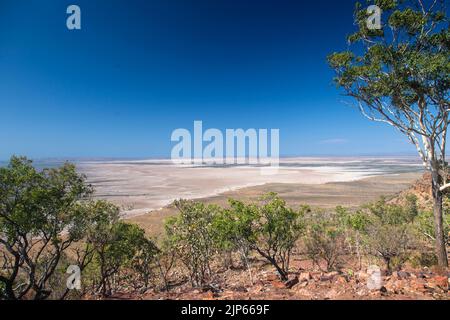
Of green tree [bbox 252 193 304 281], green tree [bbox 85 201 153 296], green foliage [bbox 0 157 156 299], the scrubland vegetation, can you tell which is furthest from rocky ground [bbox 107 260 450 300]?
green foliage [bbox 0 157 156 299]

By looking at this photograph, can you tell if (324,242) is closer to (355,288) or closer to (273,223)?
(273,223)

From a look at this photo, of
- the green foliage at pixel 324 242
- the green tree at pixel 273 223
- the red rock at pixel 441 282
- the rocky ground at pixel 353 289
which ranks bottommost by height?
the green foliage at pixel 324 242

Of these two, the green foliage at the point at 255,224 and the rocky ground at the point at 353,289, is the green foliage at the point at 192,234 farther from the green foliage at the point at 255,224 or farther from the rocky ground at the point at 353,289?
the rocky ground at the point at 353,289

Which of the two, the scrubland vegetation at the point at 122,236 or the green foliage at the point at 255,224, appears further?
the green foliage at the point at 255,224

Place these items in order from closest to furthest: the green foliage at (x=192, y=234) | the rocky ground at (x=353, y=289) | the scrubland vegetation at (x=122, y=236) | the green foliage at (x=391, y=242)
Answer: the rocky ground at (x=353, y=289) → the scrubland vegetation at (x=122, y=236) → the green foliage at (x=192, y=234) → the green foliage at (x=391, y=242)

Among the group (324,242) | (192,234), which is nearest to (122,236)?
(192,234)

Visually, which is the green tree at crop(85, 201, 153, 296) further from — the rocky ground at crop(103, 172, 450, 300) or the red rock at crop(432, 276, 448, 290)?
the red rock at crop(432, 276, 448, 290)

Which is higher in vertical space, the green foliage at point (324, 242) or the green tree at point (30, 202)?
the green tree at point (30, 202)

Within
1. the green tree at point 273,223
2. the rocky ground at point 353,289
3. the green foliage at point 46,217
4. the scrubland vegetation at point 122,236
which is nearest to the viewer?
the rocky ground at point 353,289

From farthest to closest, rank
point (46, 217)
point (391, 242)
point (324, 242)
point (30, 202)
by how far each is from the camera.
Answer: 1. point (324, 242)
2. point (391, 242)
3. point (46, 217)
4. point (30, 202)

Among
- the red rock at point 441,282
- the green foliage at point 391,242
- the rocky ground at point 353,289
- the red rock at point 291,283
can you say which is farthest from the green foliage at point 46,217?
the green foliage at point 391,242
